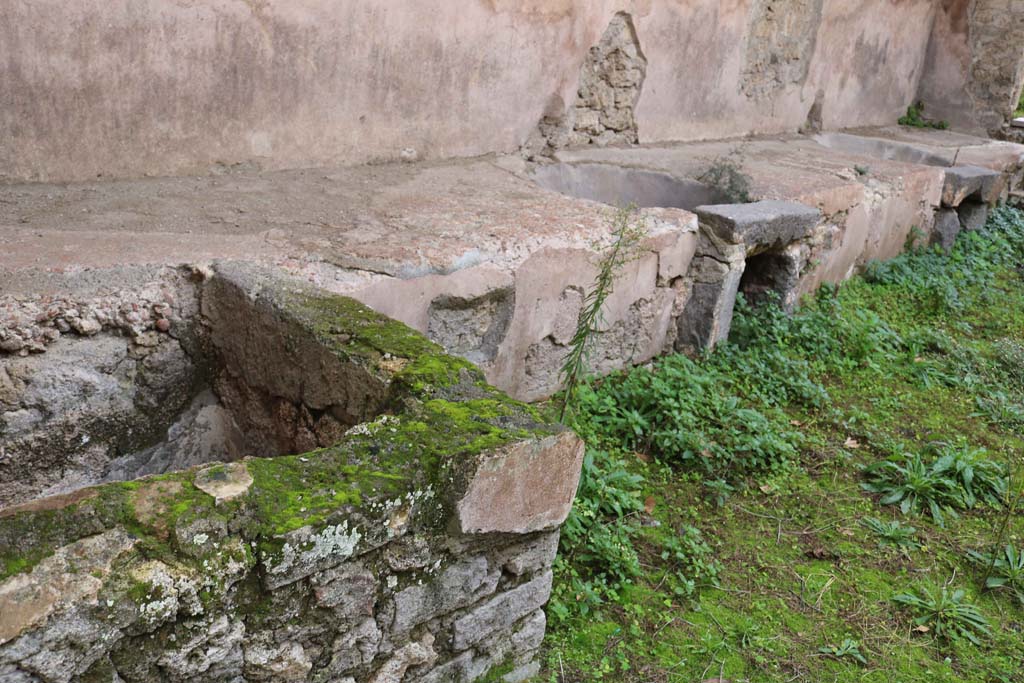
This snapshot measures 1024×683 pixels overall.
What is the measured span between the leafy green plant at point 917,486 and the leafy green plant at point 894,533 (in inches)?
5.8

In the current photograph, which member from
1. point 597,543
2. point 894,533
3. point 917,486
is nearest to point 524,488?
point 597,543

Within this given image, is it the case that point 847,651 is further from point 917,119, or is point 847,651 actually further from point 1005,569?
point 917,119

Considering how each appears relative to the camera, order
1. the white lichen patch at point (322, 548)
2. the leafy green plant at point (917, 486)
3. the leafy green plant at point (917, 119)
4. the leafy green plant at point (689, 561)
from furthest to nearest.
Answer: the leafy green plant at point (917, 119) → the leafy green plant at point (917, 486) → the leafy green plant at point (689, 561) → the white lichen patch at point (322, 548)

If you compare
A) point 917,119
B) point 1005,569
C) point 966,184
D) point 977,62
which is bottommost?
point 1005,569

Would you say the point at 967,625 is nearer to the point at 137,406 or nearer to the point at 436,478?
the point at 436,478

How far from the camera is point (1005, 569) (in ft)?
10.8

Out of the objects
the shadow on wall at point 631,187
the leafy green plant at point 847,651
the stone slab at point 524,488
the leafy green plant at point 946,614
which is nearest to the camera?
the stone slab at point 524,488

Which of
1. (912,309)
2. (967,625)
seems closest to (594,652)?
(967,625)

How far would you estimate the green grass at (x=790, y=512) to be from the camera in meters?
2.81

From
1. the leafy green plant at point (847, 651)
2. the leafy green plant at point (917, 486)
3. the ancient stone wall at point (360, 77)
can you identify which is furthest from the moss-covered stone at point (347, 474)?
the leafy green plant at point (917, 486)

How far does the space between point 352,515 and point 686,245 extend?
3.19 metres

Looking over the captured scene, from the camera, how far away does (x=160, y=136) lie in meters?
3.84

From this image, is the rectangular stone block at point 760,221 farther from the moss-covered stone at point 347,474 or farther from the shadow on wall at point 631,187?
the moss-covered stone at point 347,474

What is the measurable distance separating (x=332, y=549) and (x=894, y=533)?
103 inches
